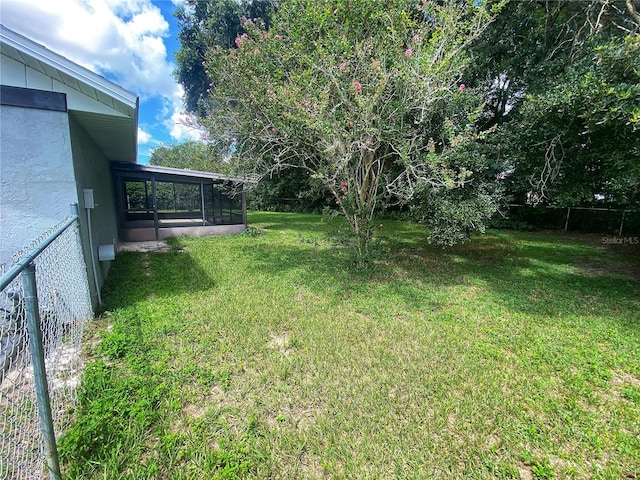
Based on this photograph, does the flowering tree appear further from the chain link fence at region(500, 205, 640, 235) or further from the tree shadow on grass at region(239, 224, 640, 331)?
the chain link fence at region(500, 205, 640, 235)

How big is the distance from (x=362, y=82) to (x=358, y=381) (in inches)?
178

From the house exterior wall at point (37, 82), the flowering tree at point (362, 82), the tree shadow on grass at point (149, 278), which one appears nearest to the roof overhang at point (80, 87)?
the house exterior wall at point (37, 82)

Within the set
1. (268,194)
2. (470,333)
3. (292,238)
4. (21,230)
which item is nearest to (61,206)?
(21,230)

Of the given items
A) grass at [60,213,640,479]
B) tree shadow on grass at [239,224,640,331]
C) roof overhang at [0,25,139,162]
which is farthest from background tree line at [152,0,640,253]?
roof overhang at [0,25,139,162]

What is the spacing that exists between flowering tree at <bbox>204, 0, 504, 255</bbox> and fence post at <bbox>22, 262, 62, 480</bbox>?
Answer: 3507mm

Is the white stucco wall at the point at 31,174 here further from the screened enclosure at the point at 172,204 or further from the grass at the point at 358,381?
the screened enclosure at the point at 172,204

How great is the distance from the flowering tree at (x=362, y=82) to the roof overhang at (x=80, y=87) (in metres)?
2.15

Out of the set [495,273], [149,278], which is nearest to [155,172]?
[149,278]

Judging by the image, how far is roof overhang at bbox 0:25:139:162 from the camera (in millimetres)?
2908

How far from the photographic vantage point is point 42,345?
4.74ft

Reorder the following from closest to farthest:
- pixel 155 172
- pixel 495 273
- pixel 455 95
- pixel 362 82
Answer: pixel 455 95, pixel 362 82, pixel 495 273, pixel 155 172

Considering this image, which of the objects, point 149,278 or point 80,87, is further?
point 149,278

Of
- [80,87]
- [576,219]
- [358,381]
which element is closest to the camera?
[358,381]

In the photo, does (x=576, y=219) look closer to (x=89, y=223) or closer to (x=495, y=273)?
(x=495, y=273)
